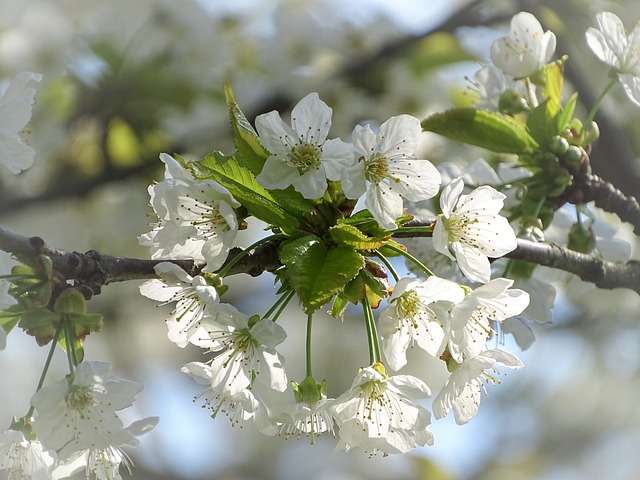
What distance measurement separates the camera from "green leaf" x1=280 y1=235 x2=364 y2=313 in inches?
45.6

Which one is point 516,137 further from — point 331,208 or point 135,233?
point 135,233

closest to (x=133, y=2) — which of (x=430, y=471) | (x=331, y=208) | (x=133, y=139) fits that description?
(x=133, y=139)

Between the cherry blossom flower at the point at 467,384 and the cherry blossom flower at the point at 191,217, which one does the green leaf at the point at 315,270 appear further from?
the cherry blossom flower at the point at 467,384

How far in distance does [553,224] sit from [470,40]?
141cm

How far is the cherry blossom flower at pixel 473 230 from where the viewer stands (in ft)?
4.04

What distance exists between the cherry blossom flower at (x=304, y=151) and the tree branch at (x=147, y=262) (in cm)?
11

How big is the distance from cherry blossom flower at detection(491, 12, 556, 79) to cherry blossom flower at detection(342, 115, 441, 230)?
→ 1.48ft

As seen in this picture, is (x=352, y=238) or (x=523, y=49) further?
(x=523, y=49)

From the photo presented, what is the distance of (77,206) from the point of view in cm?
353

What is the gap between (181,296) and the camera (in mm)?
1252

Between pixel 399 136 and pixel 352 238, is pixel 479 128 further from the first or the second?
pixel 352 238

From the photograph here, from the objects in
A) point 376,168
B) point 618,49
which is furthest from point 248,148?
point 618,49

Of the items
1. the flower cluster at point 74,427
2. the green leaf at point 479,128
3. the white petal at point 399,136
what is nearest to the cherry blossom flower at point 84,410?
the flower cluster at point 74,427

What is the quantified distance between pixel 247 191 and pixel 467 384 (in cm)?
43
